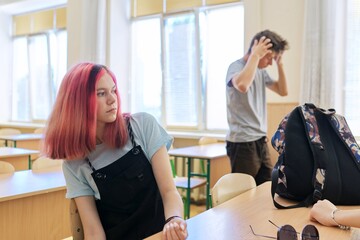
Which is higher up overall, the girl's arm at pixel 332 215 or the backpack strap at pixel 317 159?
the backpack strap at pixel 317 159

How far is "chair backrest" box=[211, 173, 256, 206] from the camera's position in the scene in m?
1.68

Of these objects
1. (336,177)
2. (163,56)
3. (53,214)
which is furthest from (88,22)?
(336,177)

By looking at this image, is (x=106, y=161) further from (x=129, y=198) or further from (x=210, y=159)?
(x=210, y=159)

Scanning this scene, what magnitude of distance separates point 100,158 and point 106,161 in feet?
0.09

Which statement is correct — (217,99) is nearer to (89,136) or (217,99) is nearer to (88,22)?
(88,22)

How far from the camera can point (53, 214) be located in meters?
2.21

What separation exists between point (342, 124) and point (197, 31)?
11.6 ft

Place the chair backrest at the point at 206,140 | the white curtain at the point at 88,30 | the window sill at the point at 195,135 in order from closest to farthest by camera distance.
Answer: the chair backrest at the point at 206,140
the window sill at the point at 195,135
the white curtain at the point at 88,30

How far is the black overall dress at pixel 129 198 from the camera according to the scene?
4.47ft

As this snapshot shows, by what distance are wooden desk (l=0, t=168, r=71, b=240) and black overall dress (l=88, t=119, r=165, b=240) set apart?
0.79 meters

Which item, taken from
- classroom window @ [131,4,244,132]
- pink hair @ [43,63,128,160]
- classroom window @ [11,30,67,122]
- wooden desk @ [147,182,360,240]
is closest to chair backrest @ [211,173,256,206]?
wooden desk @ [147,182,360,240]

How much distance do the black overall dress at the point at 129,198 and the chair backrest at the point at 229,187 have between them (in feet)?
1.15

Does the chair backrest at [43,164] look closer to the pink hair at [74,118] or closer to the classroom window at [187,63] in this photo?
the pink hair at [74,118]

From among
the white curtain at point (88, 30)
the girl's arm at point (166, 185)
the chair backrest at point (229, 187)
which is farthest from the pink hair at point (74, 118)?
the white curtain at point (88, 30)
